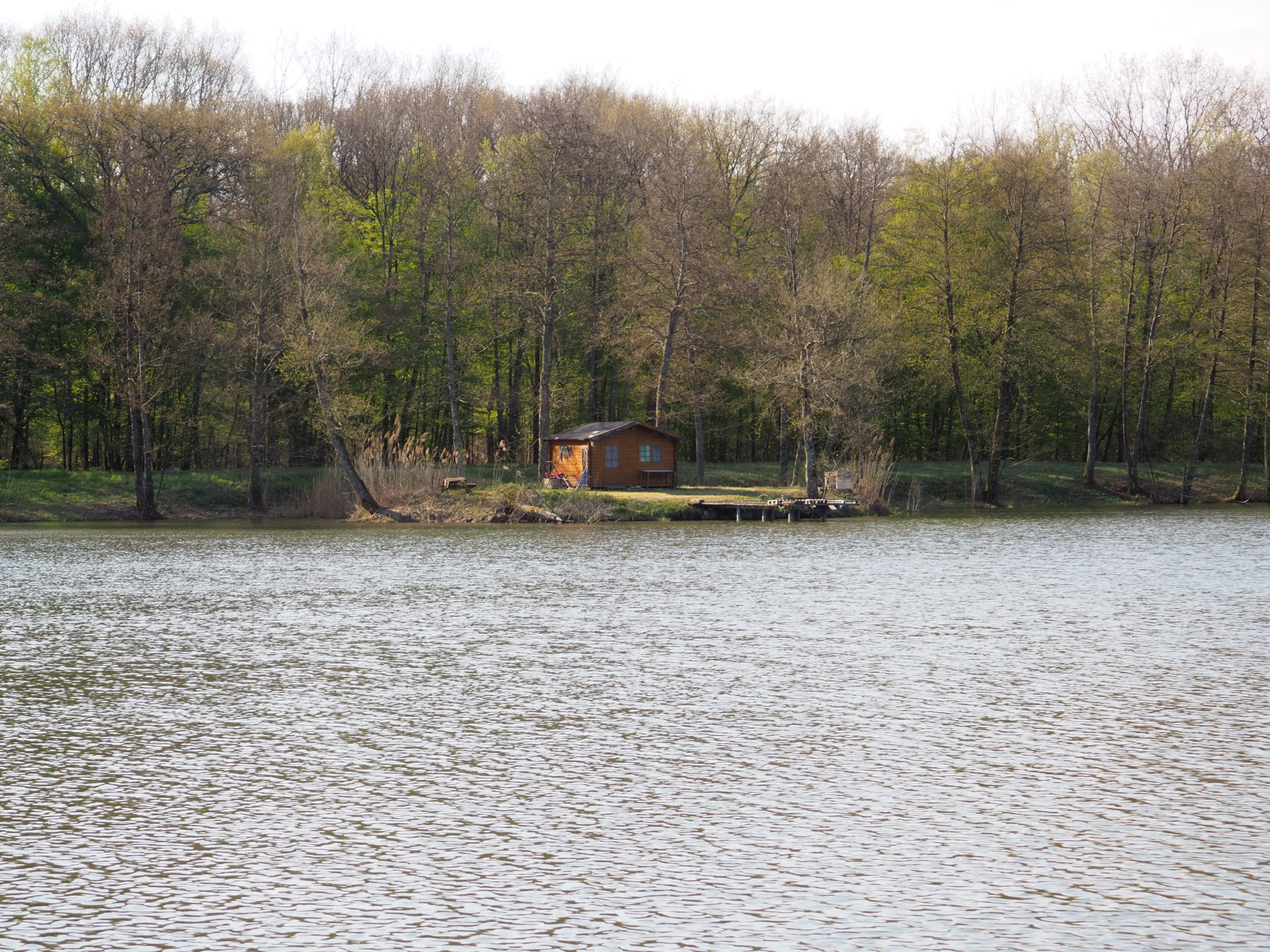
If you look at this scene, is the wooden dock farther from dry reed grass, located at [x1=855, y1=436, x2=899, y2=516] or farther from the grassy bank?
dry reed grass, located at [x1=855, y1=436, x2=899, y2=516]

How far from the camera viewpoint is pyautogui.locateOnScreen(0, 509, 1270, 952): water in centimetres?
706

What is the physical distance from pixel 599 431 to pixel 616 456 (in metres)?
1.17

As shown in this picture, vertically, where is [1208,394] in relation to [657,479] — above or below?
above

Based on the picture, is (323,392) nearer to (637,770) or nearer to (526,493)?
(526,493)

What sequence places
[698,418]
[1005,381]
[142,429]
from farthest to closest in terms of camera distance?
Answer: [1005,381], [698,418], [142,429]

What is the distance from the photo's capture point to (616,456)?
163 feet

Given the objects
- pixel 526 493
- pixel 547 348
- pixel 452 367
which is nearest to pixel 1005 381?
pixel 547 348

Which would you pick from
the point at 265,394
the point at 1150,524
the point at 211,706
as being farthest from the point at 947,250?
the point at 211,706

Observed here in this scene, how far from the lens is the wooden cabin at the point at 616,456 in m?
49.2

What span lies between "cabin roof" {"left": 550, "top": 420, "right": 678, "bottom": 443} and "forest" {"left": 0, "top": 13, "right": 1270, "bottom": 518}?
1.81 metres

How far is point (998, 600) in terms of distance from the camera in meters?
21.3

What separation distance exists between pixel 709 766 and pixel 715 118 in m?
49.9

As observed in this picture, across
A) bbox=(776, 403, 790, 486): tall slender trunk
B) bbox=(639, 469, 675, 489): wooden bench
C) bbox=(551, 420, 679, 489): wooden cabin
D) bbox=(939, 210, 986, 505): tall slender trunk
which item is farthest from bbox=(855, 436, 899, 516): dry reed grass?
bbox=(551, 420, 679, 489): wooden cabin

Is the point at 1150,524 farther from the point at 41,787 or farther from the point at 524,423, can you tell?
the point at 41,787
